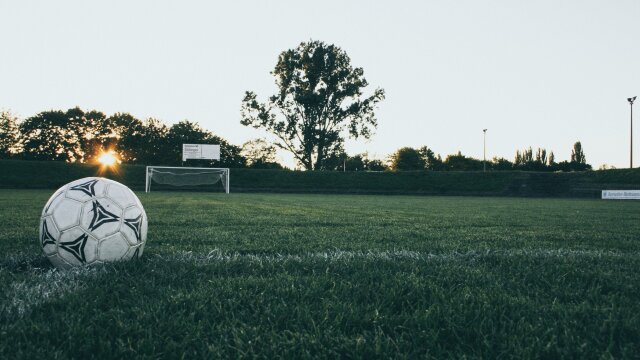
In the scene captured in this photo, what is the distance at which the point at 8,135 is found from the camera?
50.6 meters

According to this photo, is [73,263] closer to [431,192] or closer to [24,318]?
[24,318]

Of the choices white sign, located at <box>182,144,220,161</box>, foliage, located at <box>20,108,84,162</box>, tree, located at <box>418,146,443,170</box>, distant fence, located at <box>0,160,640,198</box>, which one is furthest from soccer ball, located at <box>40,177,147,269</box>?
tree, located at <box>418,146,443,170</box>

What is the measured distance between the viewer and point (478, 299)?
198cm

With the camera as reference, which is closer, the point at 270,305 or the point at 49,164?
the point at 270,305

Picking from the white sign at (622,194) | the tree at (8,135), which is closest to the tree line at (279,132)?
the tree at (8,135)

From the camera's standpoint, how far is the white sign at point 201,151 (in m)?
33.4

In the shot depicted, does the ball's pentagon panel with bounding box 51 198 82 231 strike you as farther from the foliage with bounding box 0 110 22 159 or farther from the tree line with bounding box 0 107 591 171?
the foliage with bounding box 0 110 22 159

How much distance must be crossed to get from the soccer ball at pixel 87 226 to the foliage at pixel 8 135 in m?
62.1

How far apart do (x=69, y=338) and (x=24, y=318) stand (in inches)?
15.8

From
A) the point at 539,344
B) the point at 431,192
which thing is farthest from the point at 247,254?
the point at 431,192

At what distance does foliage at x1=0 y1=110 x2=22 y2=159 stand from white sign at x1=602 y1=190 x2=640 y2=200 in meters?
65.4

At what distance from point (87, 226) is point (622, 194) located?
27364 mm

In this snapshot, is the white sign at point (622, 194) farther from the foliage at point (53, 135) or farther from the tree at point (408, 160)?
the foliage at point (53, 135)

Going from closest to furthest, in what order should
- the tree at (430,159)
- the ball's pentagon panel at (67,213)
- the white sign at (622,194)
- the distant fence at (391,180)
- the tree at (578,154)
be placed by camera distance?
the ball's pentagon panel at (67,213) → the white sign at (622,194) → the distant fence at (391,180) → the tree at (578,154) → the tree at (430,159)
